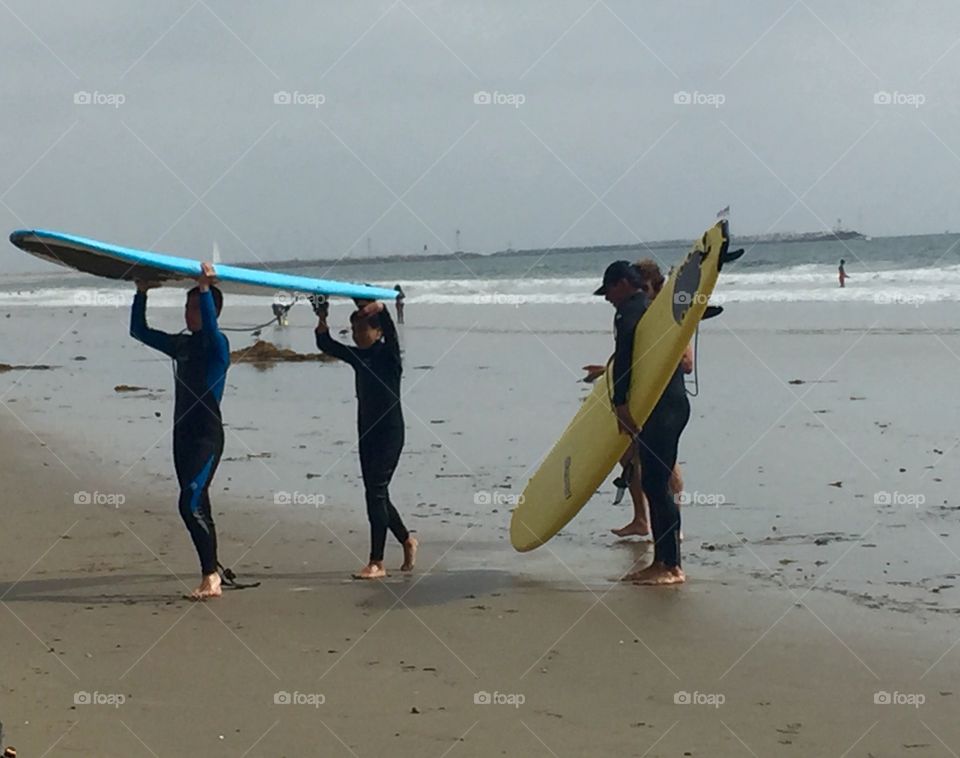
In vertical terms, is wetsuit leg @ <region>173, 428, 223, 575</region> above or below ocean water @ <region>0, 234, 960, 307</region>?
below

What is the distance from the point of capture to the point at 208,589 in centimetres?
610

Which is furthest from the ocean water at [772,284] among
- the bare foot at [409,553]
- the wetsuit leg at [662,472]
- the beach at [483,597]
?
the wetsuit leg at [662,472]

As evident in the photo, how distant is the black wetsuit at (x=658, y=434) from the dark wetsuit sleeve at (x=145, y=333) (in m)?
2.23

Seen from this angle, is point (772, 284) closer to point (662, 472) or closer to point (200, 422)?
point (662, 472)

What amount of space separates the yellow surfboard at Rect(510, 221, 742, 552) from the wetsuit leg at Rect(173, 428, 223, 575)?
1675 mm

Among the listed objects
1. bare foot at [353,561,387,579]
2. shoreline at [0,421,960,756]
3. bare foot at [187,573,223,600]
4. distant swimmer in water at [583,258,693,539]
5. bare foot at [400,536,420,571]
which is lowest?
shoreline at [0,421,960,756]

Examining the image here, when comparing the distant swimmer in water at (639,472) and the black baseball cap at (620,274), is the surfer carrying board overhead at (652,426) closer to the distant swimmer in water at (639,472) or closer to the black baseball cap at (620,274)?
the black baseball cap at (620,274)

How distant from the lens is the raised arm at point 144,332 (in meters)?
6.32

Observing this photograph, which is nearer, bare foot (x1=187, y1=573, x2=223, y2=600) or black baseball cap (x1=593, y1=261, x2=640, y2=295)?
bare foot (x1=187, y1=573, x2=223, y2=600)

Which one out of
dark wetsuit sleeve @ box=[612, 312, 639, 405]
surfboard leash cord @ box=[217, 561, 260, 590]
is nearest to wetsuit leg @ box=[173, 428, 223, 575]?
surfboard leash cord @ box=[217, 561, 260, 590]

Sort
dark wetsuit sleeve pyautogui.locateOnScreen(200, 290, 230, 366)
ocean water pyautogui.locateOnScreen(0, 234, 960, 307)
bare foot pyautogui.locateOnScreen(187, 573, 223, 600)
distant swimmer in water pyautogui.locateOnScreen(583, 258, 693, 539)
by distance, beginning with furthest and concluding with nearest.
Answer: ocean water pyautogui.locateOnScreen(0, 234, 960, 307) → distant swimmer in water pyautogui.locateOnScreen(583, 258, 693, 539) → dark wetsuit sleeve pyautogui.locateOnScreen(200, 290, 230, 366) → bare foot pyautogui.locateOnScreen(187, 573, 223, 600)

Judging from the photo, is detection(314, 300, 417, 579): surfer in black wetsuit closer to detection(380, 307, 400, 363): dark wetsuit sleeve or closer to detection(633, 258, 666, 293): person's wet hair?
detection(380, 307, 400, 363): dark wetsuit sleeve

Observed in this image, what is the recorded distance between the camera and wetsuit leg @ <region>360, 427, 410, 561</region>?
658cm

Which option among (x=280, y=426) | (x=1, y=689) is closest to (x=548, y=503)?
(x=1, y=689)
